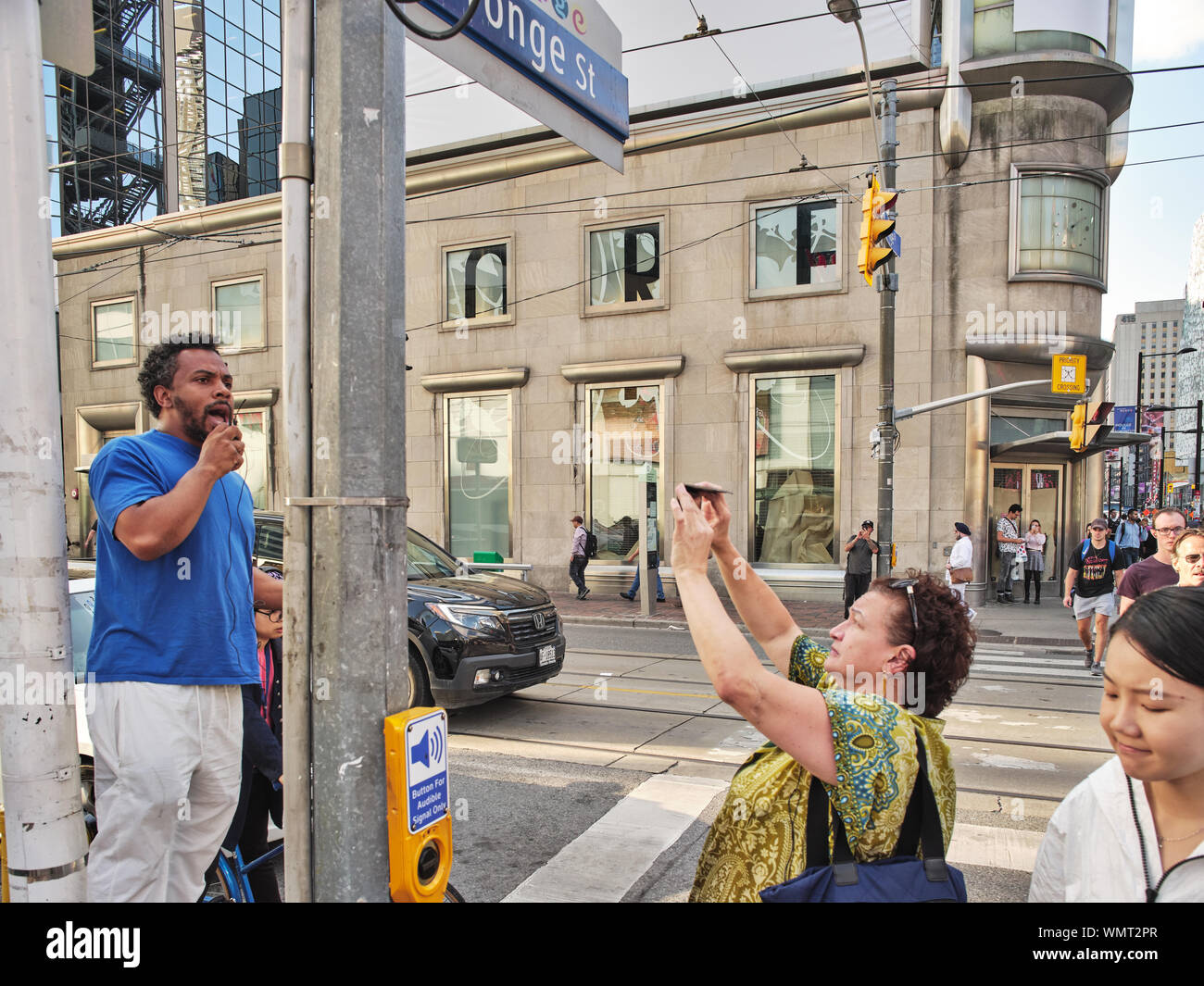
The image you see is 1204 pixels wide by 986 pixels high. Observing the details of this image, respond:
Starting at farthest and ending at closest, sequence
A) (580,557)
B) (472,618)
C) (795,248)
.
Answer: (580,557) < (795,248) < (472,618)

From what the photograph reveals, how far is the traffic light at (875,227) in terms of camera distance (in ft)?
35.6

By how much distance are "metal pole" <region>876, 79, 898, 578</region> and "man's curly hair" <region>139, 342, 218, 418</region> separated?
37.7 feet

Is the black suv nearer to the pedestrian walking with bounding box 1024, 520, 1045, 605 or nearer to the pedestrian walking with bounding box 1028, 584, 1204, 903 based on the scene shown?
the pedestrian walking with bounding box 1028, 584, 1204, 903

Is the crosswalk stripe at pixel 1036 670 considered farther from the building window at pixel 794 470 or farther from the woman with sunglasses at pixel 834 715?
the woman with sunglasses at pixel 834 715

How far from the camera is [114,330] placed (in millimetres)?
24203

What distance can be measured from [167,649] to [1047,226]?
18325mm

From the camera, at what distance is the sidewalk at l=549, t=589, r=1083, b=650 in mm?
12720

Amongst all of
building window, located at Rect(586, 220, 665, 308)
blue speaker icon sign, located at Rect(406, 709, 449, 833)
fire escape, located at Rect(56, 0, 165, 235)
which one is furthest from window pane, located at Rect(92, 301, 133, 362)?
blue speaker icon sign, located at Rect(406, 709, 449, 833)

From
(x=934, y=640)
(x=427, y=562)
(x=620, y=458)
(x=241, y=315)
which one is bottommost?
(x=427, y=562)

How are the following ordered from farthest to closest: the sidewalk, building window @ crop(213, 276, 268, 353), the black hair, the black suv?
building window @ crop(213, 276, 268, 353), the sidewalk, the black suv, the black hair

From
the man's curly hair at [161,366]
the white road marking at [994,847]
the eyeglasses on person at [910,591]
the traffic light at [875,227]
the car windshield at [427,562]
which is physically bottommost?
the white road marking at [994,847]

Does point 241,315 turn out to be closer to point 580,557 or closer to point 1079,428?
point 580,557

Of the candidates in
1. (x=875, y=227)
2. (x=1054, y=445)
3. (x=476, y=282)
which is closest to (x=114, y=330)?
(x=476, y=282)

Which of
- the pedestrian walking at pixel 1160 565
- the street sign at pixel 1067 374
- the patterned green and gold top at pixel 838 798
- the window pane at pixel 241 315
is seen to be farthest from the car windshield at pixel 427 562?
the window pane at pixel 241 315
